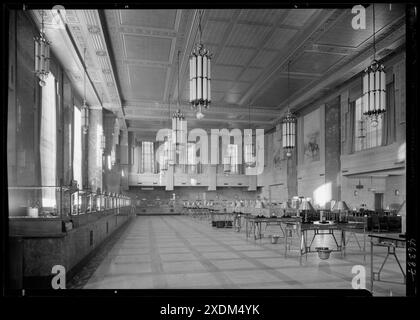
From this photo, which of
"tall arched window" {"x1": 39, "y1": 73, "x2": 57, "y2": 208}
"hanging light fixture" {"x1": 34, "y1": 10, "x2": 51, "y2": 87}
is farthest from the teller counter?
"tall arched window" {"x1": 39, "y1": 73, "x2": 57, "y2": 208}

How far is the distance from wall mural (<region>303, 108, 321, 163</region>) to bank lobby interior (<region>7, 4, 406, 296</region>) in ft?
0.36

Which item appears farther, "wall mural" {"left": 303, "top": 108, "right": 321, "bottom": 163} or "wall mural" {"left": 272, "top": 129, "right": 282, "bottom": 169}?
"wall mural" {"left": 272, "top": 129, "right": 282, "bottom": 169}

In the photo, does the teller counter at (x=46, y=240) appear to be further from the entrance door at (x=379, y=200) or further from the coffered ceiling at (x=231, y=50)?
the entrance door at (x=379, y=200)

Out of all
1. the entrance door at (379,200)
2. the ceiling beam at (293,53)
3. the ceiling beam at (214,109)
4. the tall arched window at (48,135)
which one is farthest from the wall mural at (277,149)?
the tall arched window at (48,135)

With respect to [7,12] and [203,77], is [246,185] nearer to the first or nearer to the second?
[203,77]

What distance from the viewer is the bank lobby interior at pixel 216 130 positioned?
4.60 m

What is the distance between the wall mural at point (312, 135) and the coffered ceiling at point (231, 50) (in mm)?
962

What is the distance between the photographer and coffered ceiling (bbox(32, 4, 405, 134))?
9297 mm

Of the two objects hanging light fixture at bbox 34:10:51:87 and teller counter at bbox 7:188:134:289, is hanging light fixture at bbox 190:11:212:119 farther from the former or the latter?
teller counter at bbox 7:188:134:289

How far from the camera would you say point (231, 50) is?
37.6ft

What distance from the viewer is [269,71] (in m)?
13.4

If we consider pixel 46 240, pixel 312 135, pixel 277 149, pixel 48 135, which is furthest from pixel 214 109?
pixel 46 240
